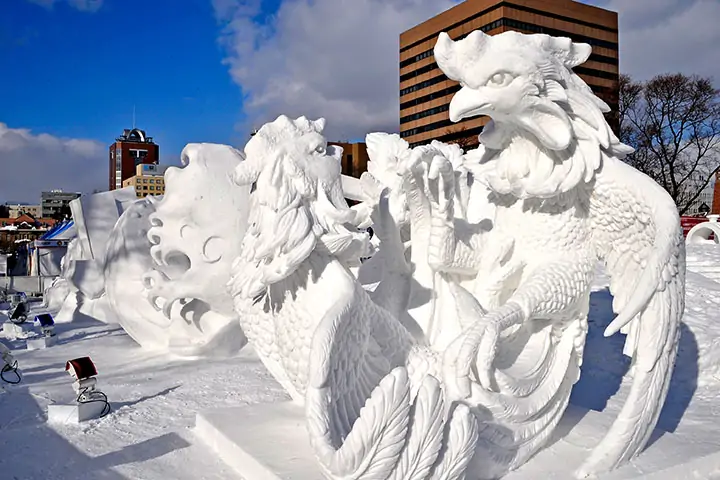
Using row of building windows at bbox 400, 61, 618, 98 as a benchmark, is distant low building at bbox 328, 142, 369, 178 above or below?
below

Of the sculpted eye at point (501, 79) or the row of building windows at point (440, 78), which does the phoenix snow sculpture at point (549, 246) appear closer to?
the sculpted eye at point (501, 79)

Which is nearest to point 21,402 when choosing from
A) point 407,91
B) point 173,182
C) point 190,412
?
point 190,412

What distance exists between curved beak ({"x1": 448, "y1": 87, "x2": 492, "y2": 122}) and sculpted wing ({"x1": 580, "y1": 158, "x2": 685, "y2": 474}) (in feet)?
2.23

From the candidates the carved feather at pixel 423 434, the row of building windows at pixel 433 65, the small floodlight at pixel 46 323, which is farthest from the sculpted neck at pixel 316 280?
the row of building windows at pixel 433 65

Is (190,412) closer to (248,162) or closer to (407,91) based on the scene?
(248,162)

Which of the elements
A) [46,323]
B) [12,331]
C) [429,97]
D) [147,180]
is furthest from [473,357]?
[147,180]

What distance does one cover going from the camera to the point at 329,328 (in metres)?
2.16

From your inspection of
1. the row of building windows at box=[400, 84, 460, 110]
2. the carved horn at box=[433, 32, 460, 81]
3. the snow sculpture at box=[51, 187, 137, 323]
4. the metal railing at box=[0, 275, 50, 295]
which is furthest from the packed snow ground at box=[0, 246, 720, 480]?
the row of building windows at box=[400, 84, 460, 110]

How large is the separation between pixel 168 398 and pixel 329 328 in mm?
2601

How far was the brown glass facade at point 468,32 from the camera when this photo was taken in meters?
30.1

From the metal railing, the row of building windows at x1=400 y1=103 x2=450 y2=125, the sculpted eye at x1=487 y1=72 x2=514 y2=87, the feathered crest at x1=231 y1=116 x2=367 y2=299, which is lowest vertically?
the metal railing

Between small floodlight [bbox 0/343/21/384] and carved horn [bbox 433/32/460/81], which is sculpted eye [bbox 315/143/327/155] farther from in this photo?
small floodlight [bbox 0/343/21/384]

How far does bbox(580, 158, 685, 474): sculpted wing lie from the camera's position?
253 cm

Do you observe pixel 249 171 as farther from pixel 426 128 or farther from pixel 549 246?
pixel 426 128
